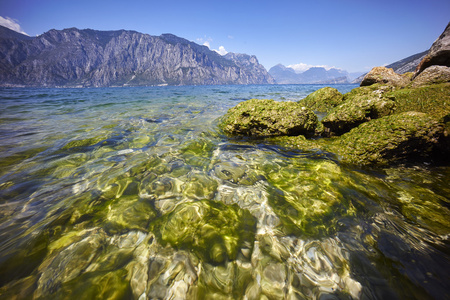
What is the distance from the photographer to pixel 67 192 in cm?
297

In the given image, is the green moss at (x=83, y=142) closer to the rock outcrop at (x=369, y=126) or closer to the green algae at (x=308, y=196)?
the rock outcrop at (x=369, y=126)

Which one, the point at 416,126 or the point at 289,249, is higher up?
the point at 416,126

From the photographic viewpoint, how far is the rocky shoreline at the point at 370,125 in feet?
12.1

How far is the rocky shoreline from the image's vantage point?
3.70 meters

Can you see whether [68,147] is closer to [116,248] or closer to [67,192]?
[67,192]

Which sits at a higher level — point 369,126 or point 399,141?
point 369,126

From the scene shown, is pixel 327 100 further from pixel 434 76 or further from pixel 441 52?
pixel 441 52

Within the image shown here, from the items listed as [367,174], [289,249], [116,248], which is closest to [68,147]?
[116,248]

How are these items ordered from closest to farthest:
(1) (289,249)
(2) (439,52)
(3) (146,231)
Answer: (1) (289,249)
(3) (146,231)
(2) (439,52)

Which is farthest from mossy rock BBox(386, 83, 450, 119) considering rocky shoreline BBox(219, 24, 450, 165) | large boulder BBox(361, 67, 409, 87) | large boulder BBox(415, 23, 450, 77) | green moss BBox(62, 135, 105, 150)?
green moss BBox(62, 135, 105, 150)

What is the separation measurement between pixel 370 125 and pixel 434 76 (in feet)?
22.0

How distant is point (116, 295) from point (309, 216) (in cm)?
249

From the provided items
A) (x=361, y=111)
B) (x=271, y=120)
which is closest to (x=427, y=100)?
(x=361, y=111)

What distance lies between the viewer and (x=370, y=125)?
4.22m
